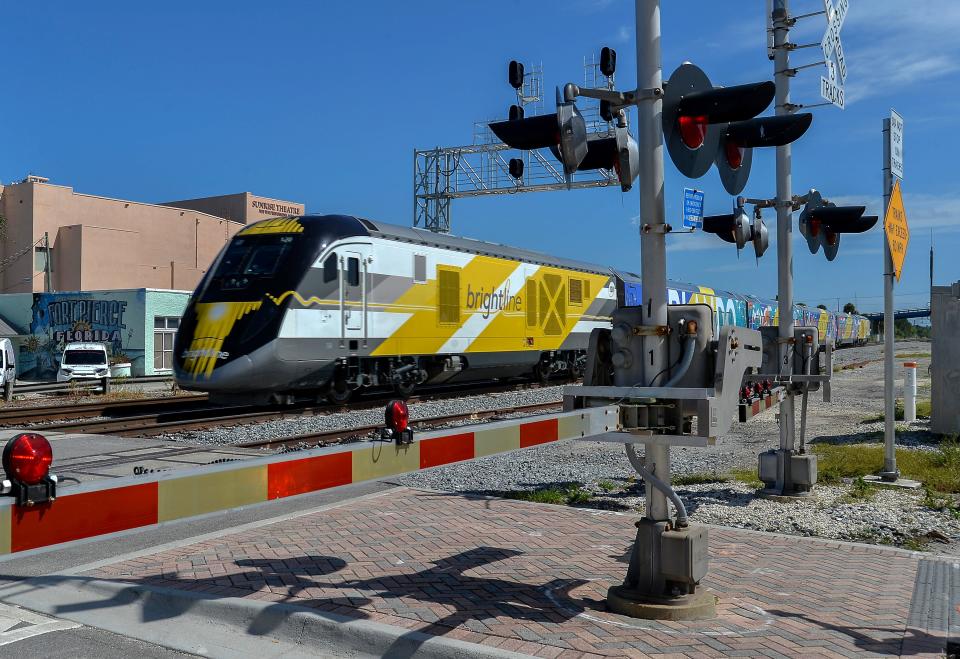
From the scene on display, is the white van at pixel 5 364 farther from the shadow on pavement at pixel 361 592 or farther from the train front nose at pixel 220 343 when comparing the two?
the shadow on pavement at pixel 361 592

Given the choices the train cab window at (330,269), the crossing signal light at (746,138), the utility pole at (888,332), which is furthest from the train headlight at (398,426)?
the train cab window at (330,269)

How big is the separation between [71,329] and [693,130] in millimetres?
36809

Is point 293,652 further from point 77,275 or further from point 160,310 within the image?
point 77,275

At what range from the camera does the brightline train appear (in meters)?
14.9

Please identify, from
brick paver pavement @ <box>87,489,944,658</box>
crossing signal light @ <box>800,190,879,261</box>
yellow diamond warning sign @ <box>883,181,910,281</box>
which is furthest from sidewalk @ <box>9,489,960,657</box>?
yellow diamond warning sign @ <box>883,181,910,281</box>

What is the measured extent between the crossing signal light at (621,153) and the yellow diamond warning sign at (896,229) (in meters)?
5.09

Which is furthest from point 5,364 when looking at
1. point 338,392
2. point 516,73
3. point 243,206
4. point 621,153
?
point 243,206

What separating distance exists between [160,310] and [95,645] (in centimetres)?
3280

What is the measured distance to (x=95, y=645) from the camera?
4.31 meters

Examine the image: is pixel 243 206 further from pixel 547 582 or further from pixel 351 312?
pixel 547 582

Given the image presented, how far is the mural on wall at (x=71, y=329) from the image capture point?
34.7m

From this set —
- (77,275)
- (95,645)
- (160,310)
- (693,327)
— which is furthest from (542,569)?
(77,275)

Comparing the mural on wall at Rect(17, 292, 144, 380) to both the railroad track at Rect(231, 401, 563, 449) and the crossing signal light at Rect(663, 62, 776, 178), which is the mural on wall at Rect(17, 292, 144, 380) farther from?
the crossing signal light at Rect(663, 62, 776, 178)

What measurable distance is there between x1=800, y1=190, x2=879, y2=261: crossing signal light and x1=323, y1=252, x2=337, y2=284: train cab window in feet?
30.9
